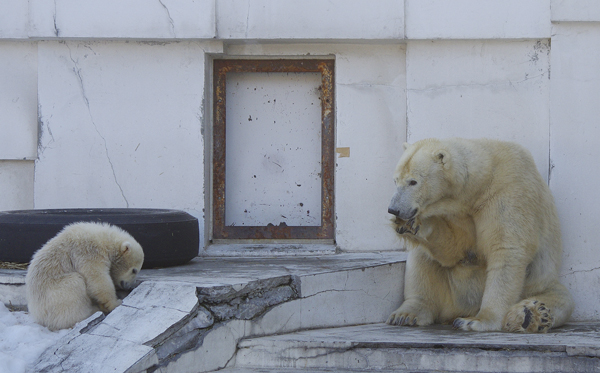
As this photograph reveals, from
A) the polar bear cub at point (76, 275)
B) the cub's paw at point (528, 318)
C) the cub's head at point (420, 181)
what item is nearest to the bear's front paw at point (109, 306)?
the polar bear cub at point (76, 275)

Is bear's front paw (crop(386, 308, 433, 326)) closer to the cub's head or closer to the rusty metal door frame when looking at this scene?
the cub's head

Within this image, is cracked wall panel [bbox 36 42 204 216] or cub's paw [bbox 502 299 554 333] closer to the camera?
cub's paw [bbox 502 299 554 333]

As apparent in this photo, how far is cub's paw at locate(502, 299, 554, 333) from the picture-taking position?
367 centimetres

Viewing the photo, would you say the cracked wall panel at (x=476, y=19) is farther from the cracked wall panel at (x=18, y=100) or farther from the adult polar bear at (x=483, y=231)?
the cracked wall panel at (x=18, y=100)

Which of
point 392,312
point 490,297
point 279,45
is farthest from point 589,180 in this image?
point 279,45

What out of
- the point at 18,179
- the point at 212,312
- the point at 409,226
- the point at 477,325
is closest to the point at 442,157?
the point at 409,226

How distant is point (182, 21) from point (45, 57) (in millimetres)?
1093

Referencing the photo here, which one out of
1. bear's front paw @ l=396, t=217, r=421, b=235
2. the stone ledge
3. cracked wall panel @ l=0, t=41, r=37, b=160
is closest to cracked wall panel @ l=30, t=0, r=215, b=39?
cracked wall panel @ l=0, t=41, r=37, b=160

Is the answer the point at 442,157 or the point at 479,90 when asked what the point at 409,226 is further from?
the point at 479,90

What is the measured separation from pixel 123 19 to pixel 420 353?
3.21m

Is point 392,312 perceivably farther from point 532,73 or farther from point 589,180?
point 532,73

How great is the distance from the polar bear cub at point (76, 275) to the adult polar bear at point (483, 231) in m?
1.55

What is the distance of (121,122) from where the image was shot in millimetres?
4953

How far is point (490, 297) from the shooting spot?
380 cm
